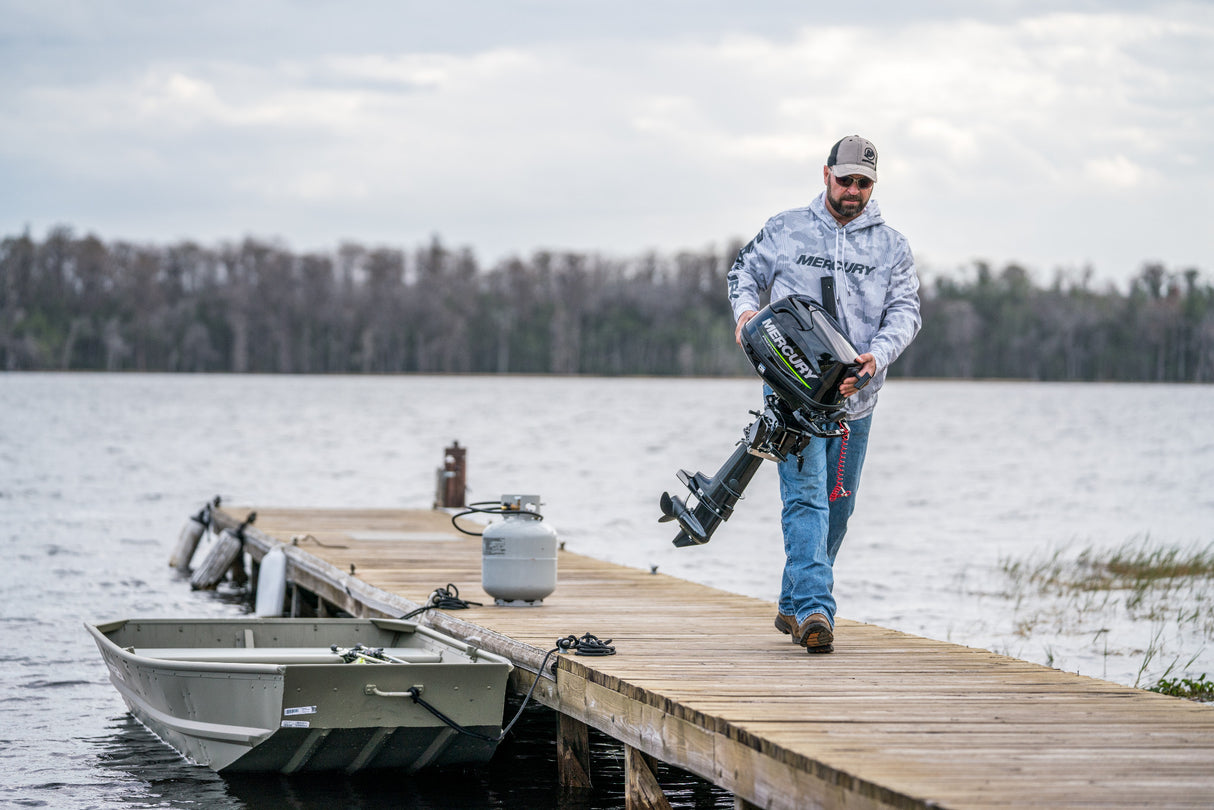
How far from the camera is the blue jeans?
5.73m

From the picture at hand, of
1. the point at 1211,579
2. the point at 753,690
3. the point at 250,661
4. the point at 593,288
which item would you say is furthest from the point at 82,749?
the point at 593,288

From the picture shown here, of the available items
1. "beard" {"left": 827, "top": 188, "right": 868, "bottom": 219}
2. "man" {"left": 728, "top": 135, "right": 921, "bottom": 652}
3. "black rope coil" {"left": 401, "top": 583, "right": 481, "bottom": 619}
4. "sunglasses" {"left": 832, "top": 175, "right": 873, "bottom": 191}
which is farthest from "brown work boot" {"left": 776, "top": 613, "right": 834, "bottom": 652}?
"black rope coil" {"left": 401, "top": 583, "right": 481, "bottom": 619}

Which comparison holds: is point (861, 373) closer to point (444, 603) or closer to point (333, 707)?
point (333, 707)

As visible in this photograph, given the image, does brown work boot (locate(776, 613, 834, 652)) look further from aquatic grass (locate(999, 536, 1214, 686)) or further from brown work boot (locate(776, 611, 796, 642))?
aquatic grass (locate(999, 536, 1214, 686))

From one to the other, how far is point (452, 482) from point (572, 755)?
9.45m

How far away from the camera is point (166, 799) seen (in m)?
6.98

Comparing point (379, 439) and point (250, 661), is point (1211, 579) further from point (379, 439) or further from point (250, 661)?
point (379, 439)

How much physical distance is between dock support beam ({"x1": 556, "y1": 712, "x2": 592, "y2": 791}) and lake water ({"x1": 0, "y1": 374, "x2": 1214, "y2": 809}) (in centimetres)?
14

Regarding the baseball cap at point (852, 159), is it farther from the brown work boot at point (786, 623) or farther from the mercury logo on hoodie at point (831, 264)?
the brown work boot at point (786, 623)

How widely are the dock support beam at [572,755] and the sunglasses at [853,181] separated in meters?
3.01

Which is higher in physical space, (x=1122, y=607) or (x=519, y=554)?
(x=519, y=554)

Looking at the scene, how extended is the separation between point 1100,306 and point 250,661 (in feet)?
400

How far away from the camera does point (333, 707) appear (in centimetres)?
630

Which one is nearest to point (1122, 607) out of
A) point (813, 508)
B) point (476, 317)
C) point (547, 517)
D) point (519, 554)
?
point (519, 554)
